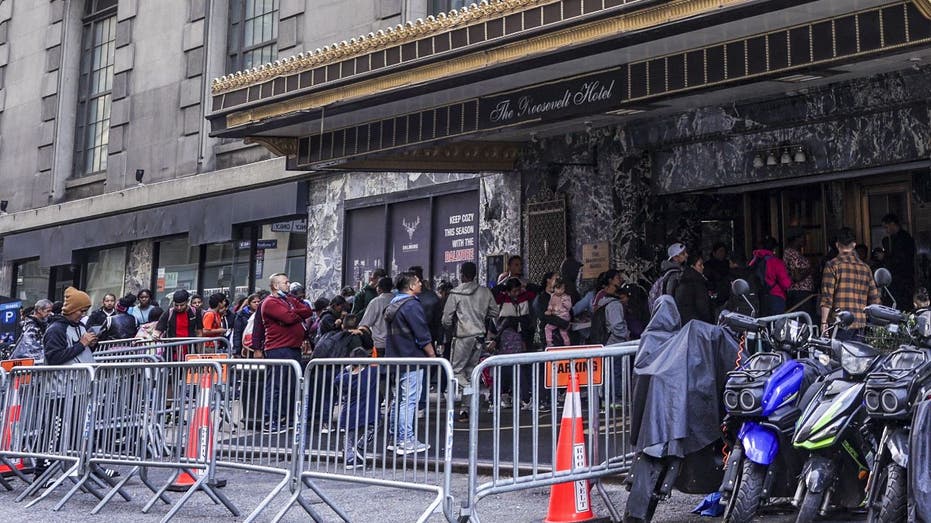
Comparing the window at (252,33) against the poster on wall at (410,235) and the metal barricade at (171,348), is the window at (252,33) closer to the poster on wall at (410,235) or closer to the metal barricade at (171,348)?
the poster on wall at (410,235)

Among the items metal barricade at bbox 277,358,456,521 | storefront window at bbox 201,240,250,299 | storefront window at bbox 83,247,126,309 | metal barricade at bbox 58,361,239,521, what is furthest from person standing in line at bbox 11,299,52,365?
storefront window at bbox 83,247,126,309

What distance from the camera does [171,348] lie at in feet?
49.9

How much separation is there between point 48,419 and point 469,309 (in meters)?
5.23

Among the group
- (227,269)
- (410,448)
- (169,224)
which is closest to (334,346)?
(410,448)

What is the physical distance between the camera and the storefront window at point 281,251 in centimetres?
2120

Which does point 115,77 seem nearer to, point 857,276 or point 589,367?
point 857,276

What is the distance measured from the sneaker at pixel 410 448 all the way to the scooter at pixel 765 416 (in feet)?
6.48

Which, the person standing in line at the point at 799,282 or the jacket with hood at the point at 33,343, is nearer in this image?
the jacket with hood at the point at 33,343

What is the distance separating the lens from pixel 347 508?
916cm

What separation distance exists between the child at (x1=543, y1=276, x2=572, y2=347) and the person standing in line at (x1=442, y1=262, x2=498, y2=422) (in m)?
0.80

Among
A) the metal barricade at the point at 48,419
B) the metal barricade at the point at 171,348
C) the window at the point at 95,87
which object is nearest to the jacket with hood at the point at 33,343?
the metal barricade at the point at 171,348

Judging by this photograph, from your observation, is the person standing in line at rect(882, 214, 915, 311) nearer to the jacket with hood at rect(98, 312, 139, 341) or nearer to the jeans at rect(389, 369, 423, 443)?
the jeans at rect(389, 369, 423, 443)

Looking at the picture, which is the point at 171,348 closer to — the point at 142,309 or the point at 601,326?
the point at 142,309

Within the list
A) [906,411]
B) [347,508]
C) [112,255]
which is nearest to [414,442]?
[347,508]
